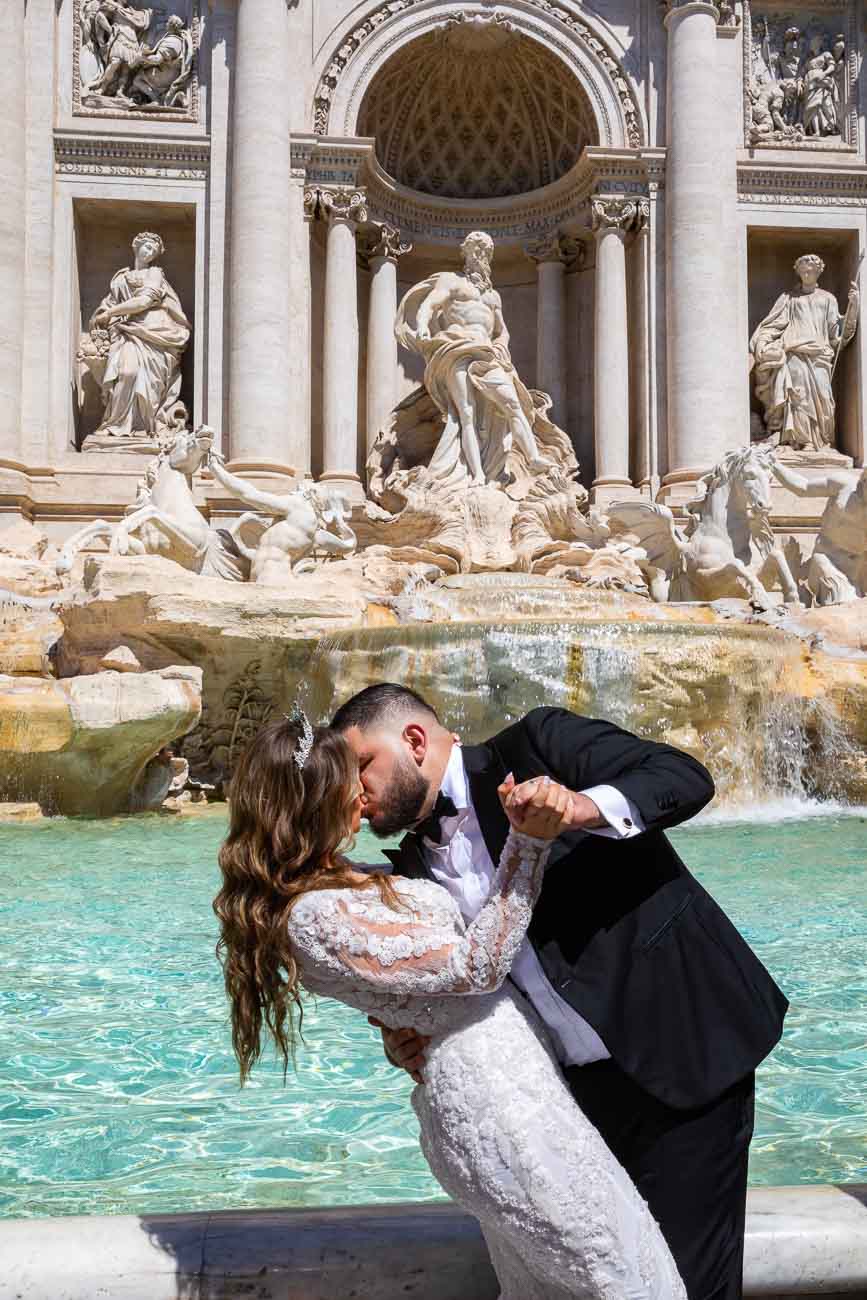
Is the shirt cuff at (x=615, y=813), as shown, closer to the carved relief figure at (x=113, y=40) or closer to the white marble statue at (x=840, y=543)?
the white marble statue at (x=840, y=543)

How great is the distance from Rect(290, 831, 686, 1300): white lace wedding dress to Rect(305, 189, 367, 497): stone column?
1406 centimetres

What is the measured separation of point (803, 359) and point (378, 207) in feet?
20.2

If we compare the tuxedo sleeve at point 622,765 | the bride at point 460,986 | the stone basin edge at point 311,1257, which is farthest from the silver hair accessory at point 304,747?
the stone basin edge at point 311,1257

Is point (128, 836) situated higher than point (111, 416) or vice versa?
point (111, 416)

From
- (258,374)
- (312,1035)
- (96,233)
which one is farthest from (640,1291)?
(96,233)

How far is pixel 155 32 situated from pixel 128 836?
1249 centimetres

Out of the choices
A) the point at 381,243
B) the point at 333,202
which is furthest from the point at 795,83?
the point at 333,202

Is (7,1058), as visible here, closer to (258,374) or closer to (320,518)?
(320,518)

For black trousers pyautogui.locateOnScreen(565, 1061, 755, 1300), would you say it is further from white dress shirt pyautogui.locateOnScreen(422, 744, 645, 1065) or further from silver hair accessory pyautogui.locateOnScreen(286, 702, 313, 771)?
silver hair accessory pyautogui.locateOnScreen(286, 702, 313, 771)

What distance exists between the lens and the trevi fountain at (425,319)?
11.7 m

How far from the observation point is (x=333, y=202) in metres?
15.4

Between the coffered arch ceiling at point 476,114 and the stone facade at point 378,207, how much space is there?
42mm

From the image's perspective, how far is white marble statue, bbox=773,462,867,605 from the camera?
37.6ft

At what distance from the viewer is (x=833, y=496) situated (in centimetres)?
1173
